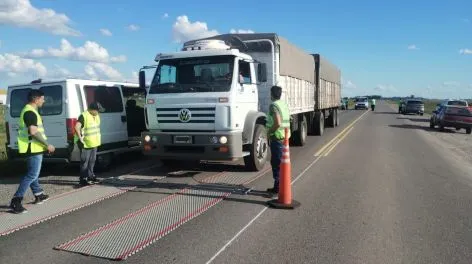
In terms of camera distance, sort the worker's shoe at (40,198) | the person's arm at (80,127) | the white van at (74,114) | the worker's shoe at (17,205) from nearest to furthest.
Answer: the worker's shoe at (17,205), the worker's shoe at (40,198), the person's arm at (80,127), the white van at (74,114)

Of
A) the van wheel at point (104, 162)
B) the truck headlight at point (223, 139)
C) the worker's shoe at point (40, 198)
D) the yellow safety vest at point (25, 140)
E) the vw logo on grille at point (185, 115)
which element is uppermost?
the vw logo on grille at point (185, 115)

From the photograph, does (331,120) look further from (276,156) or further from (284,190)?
(284,190)

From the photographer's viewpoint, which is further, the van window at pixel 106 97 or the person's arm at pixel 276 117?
the van window at pixel 106 97

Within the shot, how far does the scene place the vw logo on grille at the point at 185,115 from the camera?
9344 mm

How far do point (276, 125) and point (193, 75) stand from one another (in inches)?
114

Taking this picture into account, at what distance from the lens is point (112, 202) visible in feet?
24.6

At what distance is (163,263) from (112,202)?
3.07 m

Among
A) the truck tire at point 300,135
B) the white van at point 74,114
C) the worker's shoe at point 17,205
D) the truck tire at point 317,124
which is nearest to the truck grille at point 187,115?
the white van at point 74,114

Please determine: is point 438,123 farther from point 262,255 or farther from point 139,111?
point 262,255

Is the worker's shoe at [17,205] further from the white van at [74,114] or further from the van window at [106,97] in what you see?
the van window at [106,97]

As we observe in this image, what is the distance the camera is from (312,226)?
6004mm

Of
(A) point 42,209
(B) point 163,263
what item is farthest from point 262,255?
(A) point 42,209

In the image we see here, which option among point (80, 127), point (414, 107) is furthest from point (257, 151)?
point (414, 107)

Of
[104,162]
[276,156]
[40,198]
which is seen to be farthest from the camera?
[104,162]
